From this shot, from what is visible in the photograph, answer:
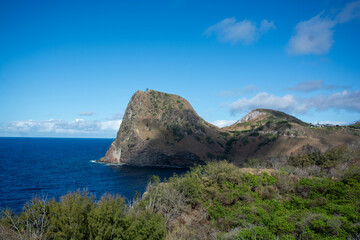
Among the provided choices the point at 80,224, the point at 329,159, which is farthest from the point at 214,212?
the point at 329,159

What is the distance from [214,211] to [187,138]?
6416cm

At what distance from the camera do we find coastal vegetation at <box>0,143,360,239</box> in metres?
12.5

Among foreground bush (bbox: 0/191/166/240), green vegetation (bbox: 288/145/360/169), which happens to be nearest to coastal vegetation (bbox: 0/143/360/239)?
foreground bush (bbox: 0/191/166/240)

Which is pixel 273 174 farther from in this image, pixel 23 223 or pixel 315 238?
pixel 23 223

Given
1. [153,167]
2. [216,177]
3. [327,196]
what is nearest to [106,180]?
[153,167]

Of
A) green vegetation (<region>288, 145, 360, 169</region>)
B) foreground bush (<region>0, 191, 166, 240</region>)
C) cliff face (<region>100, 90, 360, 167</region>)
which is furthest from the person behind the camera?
cliff face (<region>100, 90, 360, 167</region>)

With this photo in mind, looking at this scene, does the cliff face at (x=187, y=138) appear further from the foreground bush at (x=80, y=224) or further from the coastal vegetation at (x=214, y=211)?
the foreground bush at (x=80, y=224)

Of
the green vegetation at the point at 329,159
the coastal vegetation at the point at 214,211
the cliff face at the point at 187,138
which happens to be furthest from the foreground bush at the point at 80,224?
the cliff face at the point at 187,138

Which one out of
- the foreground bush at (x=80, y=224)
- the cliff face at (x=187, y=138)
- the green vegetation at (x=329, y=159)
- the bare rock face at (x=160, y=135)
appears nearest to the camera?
the foreground bush at (x=80, y=224)

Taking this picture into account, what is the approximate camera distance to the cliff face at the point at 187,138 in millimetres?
71188

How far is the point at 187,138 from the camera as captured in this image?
83062 mm

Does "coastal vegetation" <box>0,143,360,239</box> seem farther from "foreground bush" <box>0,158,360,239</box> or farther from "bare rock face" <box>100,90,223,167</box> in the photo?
"bare rock face" <box>100,90,223,167</box>

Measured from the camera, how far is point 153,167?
7081cm

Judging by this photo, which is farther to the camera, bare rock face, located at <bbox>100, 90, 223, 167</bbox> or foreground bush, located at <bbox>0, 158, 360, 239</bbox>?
bare rock face, located at <bbox>100, 90, 223, 167</bbox>
